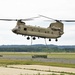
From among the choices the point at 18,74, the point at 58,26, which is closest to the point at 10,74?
the point at 18,74

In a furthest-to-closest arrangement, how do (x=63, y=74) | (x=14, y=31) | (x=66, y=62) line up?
(x=66, y=62), (x=14, y=31), (x=63, y=74)

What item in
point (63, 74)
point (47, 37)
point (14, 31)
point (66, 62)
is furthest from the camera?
point (66, 62)

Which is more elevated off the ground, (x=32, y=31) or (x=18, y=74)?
(x=32, y=31)

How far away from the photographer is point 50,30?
71.6m

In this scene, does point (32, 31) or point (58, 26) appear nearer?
point (32, 31)

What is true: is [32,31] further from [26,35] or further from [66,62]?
[66,62]

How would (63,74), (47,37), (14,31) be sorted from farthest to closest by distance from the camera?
1. (47,37)
2. (14,31)
3. (63,74)

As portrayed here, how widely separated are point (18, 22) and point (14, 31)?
251 cm

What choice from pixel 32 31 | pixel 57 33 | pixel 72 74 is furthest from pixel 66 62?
pixel 72 74

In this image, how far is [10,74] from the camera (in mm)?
51781

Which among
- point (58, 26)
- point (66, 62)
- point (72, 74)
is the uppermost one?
point (58, 26)

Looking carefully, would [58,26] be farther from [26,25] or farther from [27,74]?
[27,74]

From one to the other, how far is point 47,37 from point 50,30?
8.40 ft

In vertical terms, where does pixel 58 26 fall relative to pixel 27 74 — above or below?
above
